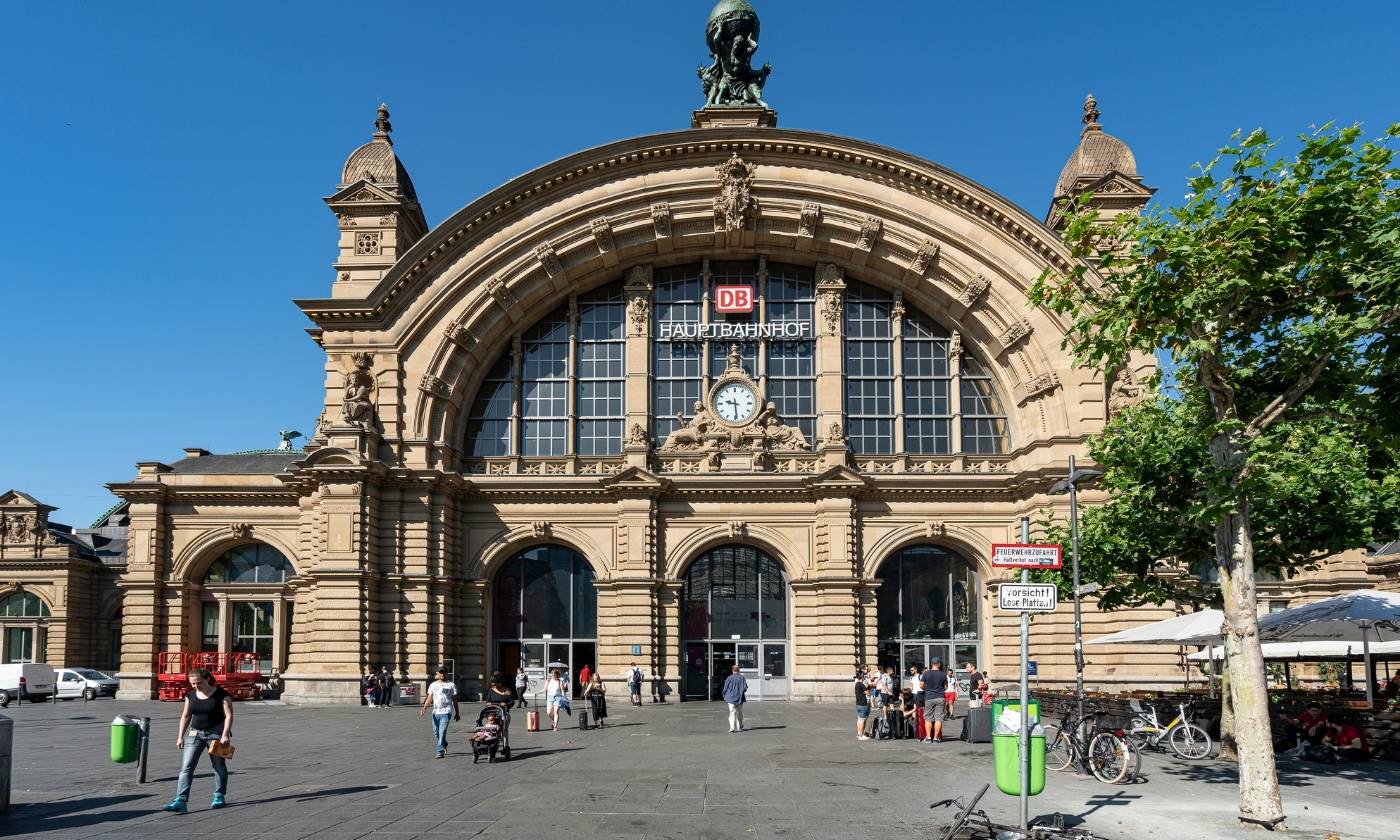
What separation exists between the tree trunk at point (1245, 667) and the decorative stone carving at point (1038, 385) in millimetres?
27014

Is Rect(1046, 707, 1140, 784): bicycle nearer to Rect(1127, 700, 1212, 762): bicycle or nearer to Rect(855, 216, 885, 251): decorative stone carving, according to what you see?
Rect(1127, 700, 1212, 762): bicycle

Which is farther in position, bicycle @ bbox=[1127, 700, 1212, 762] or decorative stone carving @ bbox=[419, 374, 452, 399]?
decorative stone carving @ bbox=[419, 374, 452, 399]

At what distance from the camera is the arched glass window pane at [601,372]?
150 ft

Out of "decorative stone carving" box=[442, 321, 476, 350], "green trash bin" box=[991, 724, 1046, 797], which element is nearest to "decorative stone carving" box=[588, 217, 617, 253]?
"decorative stone carving" box=[442, 321, 476, 350]

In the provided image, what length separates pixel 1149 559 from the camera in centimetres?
2708

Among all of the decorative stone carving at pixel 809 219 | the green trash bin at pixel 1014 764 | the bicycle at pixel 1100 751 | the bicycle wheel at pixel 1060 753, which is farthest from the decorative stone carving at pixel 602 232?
the green trash bin at pixel 1014 764

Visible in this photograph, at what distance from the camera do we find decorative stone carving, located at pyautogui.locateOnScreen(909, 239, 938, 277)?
4462cm

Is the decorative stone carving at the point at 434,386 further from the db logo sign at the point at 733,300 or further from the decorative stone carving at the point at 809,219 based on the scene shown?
the decorative stone carving at the point at 809,219

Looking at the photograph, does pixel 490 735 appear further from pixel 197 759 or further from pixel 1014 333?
pixel 1014 333

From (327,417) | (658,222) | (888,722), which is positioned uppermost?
(658,222)

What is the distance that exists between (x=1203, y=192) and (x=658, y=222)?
30.4m

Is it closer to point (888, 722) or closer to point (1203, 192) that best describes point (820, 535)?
point (888, 722)

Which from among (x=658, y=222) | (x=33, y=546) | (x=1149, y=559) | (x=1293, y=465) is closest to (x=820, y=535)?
(x=658, y=222)

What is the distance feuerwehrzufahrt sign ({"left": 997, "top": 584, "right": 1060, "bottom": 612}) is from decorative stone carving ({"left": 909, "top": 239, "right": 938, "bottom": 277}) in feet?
103
